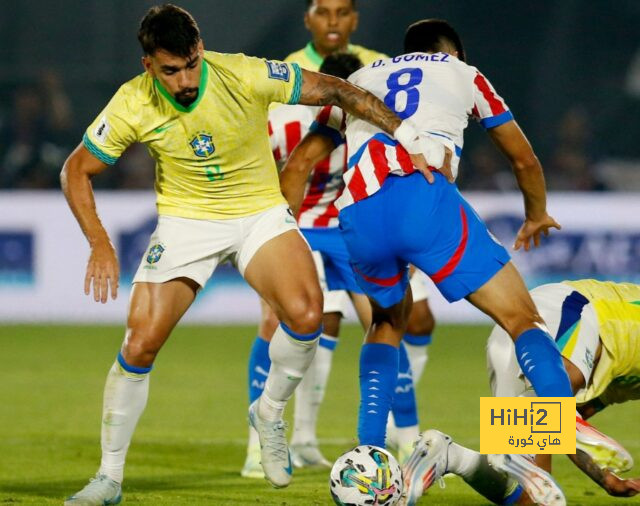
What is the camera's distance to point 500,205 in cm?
1354

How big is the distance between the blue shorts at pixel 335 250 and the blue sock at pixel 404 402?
1.91 ft

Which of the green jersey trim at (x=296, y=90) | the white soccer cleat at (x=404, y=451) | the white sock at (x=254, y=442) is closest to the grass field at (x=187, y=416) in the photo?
the white sock at (x=254, y=442)

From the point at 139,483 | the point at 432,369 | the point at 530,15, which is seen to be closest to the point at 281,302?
the point at 139,483

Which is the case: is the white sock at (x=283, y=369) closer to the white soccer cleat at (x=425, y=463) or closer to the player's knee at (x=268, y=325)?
the white soccer cleat at (x=425, y=463)

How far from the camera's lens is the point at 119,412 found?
231 inches

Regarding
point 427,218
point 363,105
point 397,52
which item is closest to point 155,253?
point 363,105

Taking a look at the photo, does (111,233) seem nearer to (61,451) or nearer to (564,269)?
(564,269)

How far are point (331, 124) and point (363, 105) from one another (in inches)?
23.8

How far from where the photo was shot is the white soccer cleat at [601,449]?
17.5 ft

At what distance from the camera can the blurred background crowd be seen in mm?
15047

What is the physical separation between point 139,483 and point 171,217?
131cm

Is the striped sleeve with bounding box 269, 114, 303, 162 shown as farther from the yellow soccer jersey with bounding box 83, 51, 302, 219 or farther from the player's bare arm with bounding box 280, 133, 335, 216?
the yellow soccer jersey with bounding box 83, 51, 302, 219

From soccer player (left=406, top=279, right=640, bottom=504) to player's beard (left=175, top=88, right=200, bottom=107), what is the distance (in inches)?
64.0

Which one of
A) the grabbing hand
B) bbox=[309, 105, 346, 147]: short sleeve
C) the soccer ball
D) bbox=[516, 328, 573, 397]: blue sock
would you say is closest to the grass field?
the soccer ball
